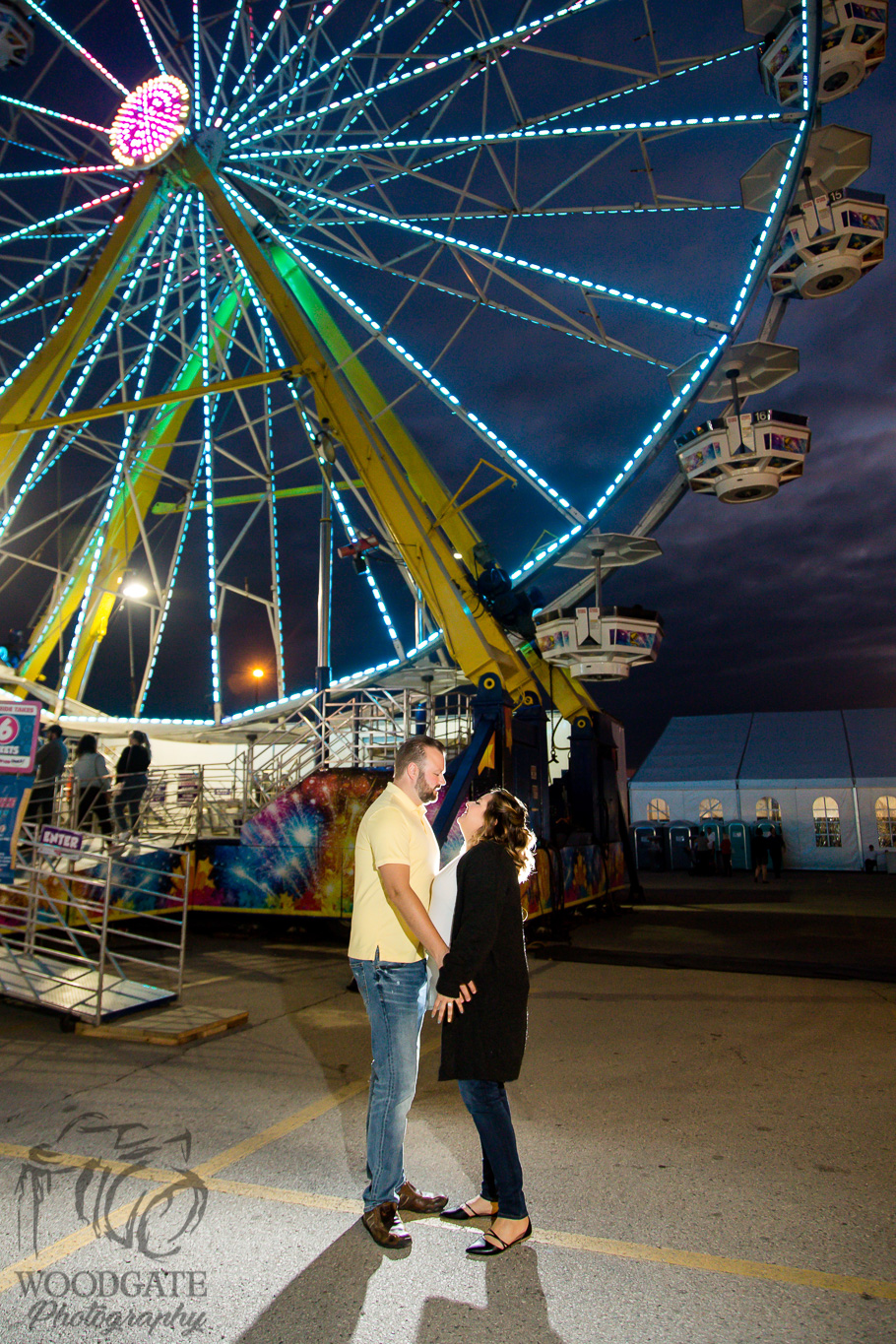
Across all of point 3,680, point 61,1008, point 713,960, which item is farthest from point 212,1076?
point 3,680

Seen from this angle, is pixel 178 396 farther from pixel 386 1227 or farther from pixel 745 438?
pixel 386 1227

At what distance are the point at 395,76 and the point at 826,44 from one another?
6.28 metres

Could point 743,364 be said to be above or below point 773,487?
above

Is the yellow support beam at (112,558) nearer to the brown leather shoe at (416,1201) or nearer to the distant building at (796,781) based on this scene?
the brown leather shoe at (416,1201)

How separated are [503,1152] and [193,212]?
16165 mm

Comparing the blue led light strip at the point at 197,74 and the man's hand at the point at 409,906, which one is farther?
the blue led light strip at the point at 197,74

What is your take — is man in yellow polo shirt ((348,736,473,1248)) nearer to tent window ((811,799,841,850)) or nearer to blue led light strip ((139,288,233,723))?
blue led light strip ((139,288,233,723))

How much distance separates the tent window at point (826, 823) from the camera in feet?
91.0

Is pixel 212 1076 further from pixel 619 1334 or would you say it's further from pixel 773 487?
pixel 773 487

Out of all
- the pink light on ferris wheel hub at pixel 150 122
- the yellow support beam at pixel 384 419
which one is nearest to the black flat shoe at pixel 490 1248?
the yellow support beam at pixel 384 419

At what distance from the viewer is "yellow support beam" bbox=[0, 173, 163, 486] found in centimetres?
1362

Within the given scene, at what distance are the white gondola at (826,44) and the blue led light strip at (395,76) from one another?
2156 millimetres

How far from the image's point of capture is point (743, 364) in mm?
10883

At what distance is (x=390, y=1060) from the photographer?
10.0 ft
